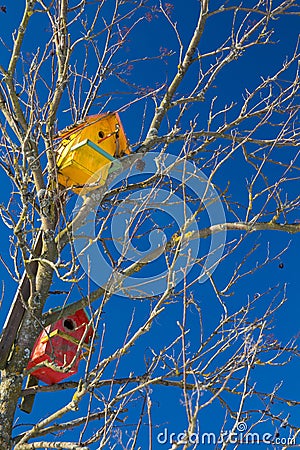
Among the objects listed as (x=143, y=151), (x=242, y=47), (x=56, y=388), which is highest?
(x=242, y=47)

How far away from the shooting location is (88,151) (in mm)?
3545

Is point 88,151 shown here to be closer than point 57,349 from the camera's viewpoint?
Yes

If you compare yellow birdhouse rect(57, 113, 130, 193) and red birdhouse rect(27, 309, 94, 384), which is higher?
yellow birdhouse rect(57, 113, 130, 193)

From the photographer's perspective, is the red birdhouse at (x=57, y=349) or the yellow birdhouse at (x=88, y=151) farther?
the red birdhouse at (x=57, y=349)

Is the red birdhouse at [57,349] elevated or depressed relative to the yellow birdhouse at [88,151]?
depressed

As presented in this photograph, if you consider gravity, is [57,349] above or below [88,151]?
below

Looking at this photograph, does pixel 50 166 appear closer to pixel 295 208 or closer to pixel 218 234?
pixel 218 234

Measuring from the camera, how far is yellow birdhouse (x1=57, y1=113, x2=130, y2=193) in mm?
3547

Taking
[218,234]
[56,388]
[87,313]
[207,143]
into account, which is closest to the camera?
[56,388]

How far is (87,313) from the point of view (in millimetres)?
3992

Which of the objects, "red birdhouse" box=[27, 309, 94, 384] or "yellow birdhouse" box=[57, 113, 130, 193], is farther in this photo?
"red birdhouse" box=[27, 309, 94, 384]

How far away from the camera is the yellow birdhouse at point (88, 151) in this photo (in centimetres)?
355

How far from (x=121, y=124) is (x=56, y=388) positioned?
1.93 metres

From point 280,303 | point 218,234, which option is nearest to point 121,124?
point 218,234
